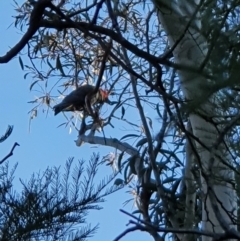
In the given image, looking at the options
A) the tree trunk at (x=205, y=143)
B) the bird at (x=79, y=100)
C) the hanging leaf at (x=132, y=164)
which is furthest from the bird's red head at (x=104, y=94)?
the tree trunk at (x=205, y=143)

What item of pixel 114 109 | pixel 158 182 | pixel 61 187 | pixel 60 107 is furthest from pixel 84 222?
pixel 60 107

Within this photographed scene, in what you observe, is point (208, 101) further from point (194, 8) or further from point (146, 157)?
point (146, 157)

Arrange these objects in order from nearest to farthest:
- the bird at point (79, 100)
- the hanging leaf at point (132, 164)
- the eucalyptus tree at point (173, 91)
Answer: the eucalyptus tree at point (173, 91), the hanging leaf at point (132, 164), the bird at point (79, 100)

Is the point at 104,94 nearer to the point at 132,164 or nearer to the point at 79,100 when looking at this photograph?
the point at 79,100

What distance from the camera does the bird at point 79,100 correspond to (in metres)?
3.13

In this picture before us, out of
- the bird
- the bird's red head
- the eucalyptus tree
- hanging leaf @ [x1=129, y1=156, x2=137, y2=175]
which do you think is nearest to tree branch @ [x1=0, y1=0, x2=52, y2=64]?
the eucalyptus tree

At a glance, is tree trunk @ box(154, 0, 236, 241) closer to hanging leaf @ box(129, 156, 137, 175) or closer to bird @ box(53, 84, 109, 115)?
hanging leaf @ box(129, 156, 137, 175)

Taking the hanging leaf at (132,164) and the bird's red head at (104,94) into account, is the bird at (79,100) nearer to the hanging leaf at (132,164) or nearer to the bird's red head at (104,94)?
the bird's red head at (104,94)

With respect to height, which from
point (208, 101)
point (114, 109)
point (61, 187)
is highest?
point (114, 109)

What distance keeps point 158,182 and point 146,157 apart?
2.02 feet

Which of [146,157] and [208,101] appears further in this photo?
[146,157]

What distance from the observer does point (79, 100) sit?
321cm

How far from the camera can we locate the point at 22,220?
1.50 m

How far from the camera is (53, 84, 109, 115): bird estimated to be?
123 inches
